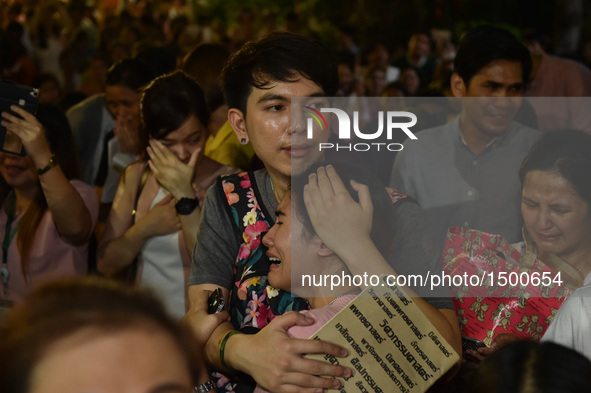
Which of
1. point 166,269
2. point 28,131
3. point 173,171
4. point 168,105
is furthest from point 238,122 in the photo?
point 28,131

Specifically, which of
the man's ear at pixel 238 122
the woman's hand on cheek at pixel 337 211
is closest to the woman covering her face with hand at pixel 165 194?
the man's ear at pixel 238 122

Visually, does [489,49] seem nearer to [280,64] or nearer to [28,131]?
[280,64]

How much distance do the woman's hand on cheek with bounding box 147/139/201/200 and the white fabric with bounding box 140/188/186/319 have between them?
0.74 ft

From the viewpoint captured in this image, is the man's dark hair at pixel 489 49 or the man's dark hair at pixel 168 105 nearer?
the man's dark hair at pixel 168 105

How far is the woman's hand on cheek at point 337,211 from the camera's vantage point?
1846 millimetres

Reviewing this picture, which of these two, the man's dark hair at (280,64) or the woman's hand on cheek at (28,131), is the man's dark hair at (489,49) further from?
the woman's hand on cheek at (28,131)

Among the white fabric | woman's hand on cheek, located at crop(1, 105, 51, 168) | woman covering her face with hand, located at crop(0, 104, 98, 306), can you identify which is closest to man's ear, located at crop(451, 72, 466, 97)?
the white fabric

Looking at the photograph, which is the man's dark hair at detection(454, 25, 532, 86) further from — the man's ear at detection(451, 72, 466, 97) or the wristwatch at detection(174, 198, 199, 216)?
the wristwatch at detection(174, 198, 199, 216)

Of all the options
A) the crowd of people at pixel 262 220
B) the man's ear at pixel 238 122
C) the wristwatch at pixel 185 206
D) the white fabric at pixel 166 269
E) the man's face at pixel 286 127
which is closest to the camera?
the crowd of people at pixel 262 220

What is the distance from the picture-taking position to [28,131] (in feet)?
9.41

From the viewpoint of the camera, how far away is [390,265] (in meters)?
1.88

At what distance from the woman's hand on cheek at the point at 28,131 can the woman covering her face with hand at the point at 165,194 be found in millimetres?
387

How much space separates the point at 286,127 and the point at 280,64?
0.19 metres

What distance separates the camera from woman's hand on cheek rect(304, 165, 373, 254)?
6.06 feet
